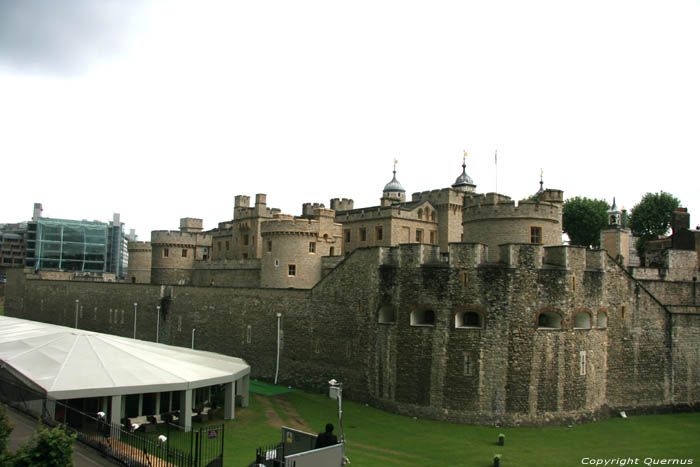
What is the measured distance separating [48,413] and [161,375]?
15.9 ft

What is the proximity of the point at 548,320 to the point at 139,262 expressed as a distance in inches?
2011

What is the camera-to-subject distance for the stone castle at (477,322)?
2839 centimetres

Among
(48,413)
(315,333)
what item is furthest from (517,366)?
(48,413)

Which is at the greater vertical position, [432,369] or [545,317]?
[545,317]

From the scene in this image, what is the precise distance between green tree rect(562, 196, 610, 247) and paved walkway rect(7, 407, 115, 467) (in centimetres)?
6291

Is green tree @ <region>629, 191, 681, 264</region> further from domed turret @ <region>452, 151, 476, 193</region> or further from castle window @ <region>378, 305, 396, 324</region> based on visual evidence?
castle window @ <region>378, 305, 396, 324</region>

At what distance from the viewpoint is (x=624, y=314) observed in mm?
32375

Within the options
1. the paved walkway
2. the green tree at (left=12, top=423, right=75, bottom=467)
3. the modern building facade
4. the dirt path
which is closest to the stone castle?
the dirt path

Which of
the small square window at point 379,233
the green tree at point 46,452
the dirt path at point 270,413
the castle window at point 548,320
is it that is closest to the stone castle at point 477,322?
the castle window at point 548,320

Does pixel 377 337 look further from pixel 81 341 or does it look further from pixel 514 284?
pixel 81 341

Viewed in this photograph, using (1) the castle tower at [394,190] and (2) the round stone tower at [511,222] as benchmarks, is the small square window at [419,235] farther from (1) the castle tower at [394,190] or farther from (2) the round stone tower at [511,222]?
(2) the round stone tower at [511,222]

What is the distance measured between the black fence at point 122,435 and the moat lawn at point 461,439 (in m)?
1.57

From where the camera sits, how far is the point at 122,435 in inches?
906

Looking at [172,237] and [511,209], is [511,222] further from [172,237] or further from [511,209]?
[172,237]
